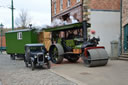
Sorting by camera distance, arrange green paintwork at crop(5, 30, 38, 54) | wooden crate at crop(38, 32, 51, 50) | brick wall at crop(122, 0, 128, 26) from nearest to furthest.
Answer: brick wall at crop(122, 0, 128, 26) < green paintwork at crop(5, 30, 38, 54) < wooden crate at crop(38, 32, 51, 50)

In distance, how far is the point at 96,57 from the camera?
1058 centimetres

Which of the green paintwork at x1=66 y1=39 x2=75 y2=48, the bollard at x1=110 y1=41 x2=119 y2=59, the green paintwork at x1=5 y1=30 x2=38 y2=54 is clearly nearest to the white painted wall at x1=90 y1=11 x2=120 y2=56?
the bollard at x1=110 y1=41 x2=119 y2=59

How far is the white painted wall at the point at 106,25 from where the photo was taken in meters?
17.0

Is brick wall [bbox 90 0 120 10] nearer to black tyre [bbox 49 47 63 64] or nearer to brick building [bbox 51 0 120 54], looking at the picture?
brick building [bbox 51 0 120 54]

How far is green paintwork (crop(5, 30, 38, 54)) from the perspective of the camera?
16031mm

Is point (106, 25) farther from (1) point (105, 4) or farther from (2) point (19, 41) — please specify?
(2) point (19, 41)

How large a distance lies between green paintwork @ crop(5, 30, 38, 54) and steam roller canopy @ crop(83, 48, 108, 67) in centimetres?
650

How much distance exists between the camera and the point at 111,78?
26.1ft

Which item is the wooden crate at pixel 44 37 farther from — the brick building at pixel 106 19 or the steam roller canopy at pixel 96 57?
the steam roller canopy at pixel 96 57

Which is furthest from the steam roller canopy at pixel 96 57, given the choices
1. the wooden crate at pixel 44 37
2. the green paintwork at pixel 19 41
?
the wooden crate at pixel 44 37

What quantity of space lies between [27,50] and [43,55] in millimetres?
1438

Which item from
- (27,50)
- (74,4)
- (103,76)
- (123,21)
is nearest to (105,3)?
(123,21)

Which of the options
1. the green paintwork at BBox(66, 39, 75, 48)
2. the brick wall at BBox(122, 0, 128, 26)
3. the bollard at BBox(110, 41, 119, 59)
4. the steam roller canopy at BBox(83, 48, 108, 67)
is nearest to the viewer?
the steam roller canopy at BBox(83, 48, 108, 67)

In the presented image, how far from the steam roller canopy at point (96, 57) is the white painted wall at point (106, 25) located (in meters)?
6.30
